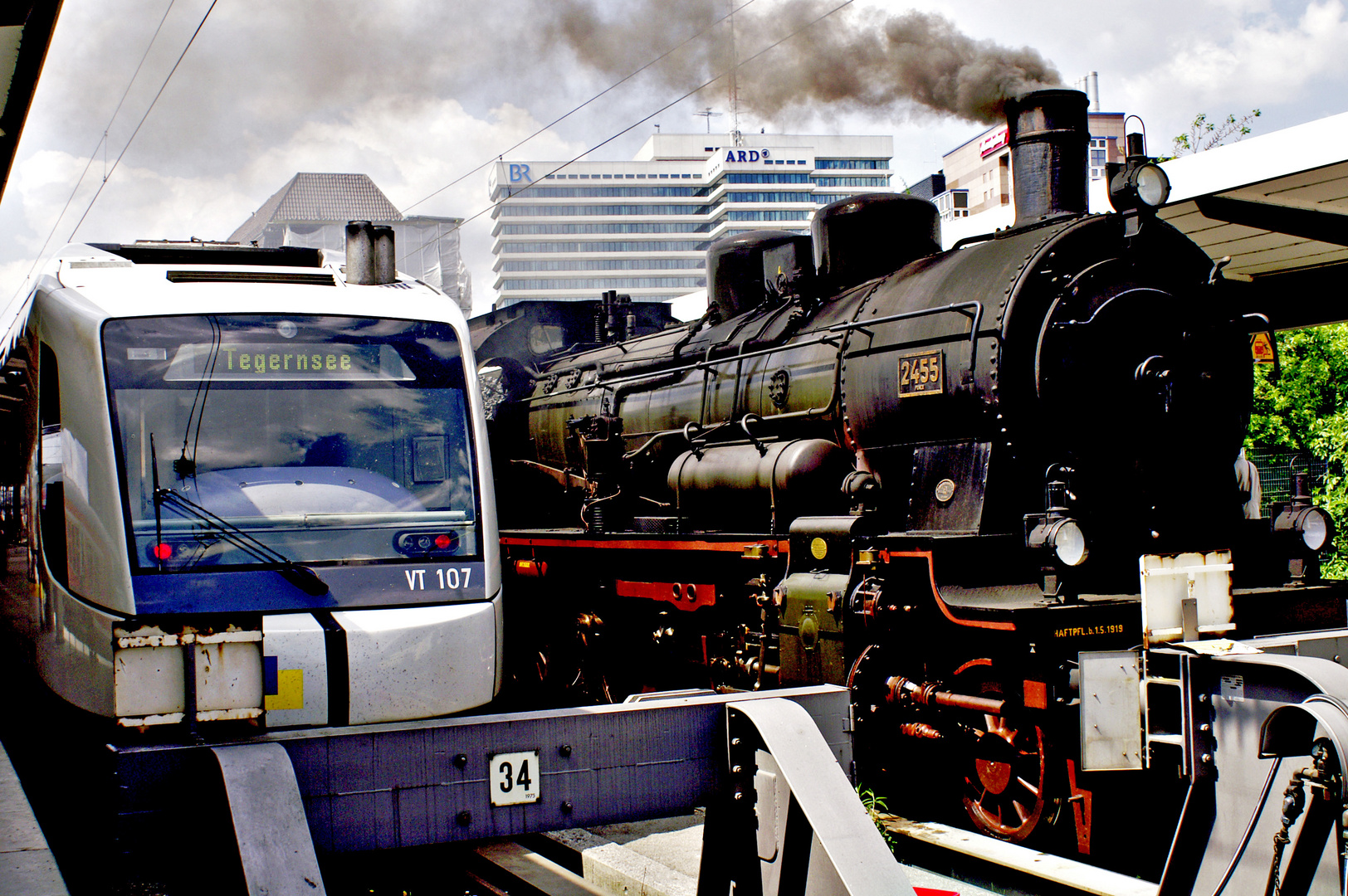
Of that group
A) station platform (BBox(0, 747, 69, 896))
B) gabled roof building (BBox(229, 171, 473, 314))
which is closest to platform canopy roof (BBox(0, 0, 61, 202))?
station platform (BBox(0, 747, 69, 896))

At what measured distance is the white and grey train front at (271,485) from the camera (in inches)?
184

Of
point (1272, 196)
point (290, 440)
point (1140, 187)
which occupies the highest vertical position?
point (1272, 196)

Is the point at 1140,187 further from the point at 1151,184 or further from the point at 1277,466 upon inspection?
the point at 1277,466

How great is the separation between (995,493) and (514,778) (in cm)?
346

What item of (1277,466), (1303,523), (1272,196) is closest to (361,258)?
(1303,523)

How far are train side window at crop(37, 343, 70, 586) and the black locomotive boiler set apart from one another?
3805mm

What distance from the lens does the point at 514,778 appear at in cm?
367

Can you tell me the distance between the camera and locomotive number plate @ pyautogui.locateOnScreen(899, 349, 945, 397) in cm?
646

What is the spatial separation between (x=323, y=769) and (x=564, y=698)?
6.67 metres

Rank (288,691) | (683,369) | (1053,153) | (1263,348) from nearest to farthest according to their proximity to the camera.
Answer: (288,691) < (1053,153) < (1263,348) < (683,369)

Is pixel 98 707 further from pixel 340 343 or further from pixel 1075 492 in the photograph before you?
pixel 1075 492

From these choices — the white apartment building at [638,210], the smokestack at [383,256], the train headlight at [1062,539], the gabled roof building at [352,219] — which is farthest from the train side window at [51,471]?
the white apartment building at [638,210]

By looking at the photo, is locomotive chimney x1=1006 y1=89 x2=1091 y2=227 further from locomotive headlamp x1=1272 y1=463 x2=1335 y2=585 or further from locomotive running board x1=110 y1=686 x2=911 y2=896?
locomotive running board x1=110 y1=686 x2=911 y2=896

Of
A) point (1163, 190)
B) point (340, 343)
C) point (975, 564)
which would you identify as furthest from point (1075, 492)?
point (340, 343)
